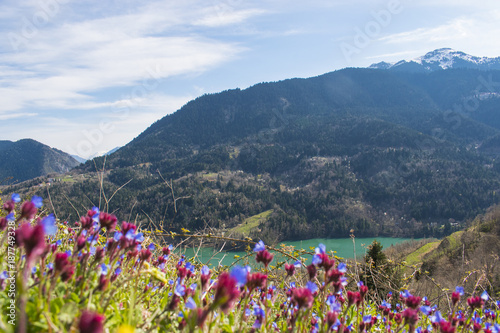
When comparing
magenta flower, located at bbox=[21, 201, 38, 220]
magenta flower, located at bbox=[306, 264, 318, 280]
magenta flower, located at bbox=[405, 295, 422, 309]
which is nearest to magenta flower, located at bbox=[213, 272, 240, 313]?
magenta flower, located at bbox=[306, 264, 318, 280]

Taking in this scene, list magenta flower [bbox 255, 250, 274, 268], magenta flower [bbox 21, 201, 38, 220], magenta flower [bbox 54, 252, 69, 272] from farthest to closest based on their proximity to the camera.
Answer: magenta flower [bbox 255, 250, 274, 268]
magenta flower [bbox 21, 201, 38, 220]
magenta flower [bbox 54, 252, 69, 272]

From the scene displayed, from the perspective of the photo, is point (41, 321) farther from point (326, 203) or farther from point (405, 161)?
point (405, 161)

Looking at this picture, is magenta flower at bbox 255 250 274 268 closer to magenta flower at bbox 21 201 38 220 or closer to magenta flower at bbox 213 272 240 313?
magenta flower at bbox 213 272 240 313

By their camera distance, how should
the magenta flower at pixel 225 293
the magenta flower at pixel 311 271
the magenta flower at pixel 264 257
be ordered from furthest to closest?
the magenta flower at pixel 264 257 → the magenta flower at pixel 311 271 → the magenta flower at pixel 225 293

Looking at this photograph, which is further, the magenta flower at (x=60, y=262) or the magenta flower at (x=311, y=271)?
the magenta flower at (x=311, y=271)

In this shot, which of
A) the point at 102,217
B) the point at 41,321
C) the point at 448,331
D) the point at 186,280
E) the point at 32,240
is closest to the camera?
the point at 32,240

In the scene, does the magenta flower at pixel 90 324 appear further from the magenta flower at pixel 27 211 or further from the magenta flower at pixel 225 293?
the magenta flower at pixel 27 211

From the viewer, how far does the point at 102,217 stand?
7.64 ft

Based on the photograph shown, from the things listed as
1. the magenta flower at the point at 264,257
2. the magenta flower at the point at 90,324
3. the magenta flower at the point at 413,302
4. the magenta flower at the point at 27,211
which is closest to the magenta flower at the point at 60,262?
the magenta flower at the point at 27,211

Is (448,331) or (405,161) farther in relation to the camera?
(405,161)

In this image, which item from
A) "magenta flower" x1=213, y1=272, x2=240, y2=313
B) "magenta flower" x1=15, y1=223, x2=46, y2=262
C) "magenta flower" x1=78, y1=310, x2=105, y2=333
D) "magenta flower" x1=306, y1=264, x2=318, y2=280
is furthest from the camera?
"magenta flower" x1=306, y1=264, x2=318, y2=280

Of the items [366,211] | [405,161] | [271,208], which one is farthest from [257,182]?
[405,161]

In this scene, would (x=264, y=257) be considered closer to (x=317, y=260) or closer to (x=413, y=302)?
(x=317, y=260)

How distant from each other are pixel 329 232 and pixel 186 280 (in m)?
140
